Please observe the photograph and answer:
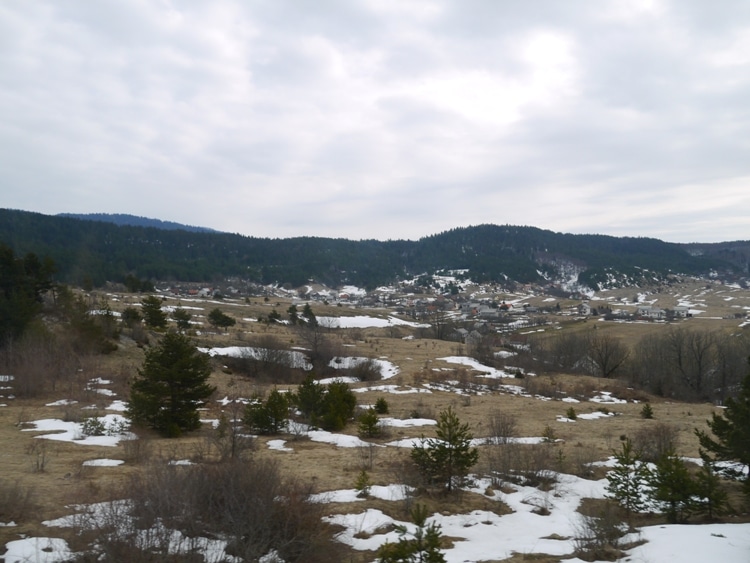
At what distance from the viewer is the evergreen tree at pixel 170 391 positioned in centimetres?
1432

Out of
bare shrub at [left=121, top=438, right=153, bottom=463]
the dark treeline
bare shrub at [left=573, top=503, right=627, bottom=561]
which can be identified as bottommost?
the dark treeline

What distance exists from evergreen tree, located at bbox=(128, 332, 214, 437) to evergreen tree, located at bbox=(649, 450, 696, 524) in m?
13.1

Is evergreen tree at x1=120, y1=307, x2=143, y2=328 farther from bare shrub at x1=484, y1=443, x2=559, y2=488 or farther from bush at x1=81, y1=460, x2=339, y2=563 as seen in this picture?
bare shrub at x1=484, y1=443, x2=559, y2=488

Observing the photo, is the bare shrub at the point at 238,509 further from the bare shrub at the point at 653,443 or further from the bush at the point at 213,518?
the bare shrub at the point at 653,443

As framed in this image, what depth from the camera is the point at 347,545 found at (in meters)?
7.24

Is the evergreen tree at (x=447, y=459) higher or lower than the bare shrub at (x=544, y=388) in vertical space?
higher

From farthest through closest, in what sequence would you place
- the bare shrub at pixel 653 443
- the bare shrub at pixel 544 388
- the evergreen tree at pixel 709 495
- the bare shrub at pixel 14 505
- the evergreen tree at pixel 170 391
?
the bare shrub at pixel 544 388, the evergreen tree at pixel 170 391, the bare shrub at pixel 653 443, the evergreen tree at pixel 709 495, the bare shrub at pixel 14 505

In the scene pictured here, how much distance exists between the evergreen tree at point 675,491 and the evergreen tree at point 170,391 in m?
13.1

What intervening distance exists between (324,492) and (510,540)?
372 cm

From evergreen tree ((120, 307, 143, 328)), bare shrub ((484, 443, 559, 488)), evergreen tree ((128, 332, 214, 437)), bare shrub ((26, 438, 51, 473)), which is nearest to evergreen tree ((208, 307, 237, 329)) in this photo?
evergreen tree ((120, 307, 143, 328))

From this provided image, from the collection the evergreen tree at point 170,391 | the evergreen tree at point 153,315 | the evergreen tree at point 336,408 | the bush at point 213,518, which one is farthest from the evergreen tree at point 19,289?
the bush at point 213,518

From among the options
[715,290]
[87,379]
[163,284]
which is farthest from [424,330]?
[715,290]

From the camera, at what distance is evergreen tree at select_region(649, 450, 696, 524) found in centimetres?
840

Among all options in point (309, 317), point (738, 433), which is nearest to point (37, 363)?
point (738, 433)
